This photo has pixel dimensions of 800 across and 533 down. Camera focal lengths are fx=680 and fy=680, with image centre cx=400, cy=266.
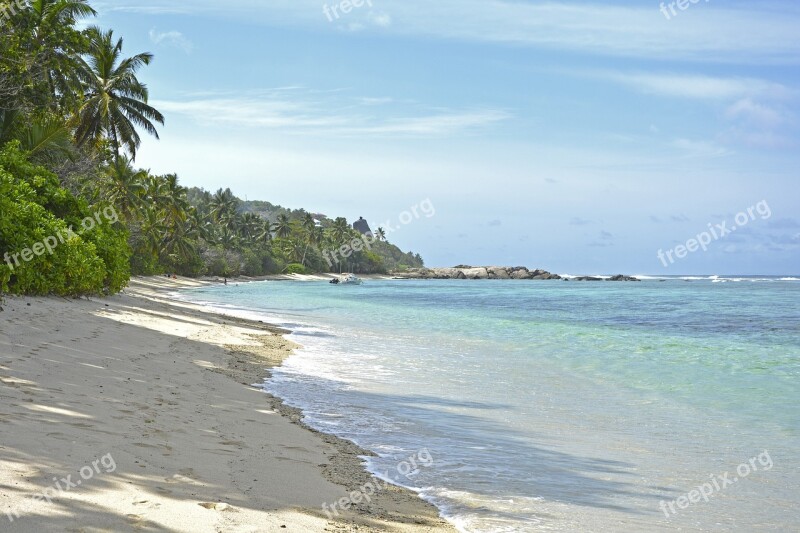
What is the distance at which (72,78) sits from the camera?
30531mm

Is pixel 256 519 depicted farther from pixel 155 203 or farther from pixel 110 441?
pixel 155 203

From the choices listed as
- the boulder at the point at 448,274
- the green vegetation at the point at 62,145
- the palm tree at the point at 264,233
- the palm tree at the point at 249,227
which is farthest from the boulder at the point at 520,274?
the green vegetation at the point at 62,145

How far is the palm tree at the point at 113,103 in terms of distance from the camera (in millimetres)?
35844

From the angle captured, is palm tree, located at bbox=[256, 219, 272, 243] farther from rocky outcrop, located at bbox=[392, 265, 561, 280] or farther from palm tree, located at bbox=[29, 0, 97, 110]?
palm tree, located at bbox=[29, 0, 97, 110]

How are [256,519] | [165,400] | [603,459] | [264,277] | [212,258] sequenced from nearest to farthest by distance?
[256,519], [603,459], [165,400], [212,258], [264,277]

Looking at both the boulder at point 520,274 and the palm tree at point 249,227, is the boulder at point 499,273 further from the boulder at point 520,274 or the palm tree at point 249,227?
the palm tree at point 249,227

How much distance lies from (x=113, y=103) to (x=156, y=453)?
3490cm

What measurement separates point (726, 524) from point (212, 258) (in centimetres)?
9491

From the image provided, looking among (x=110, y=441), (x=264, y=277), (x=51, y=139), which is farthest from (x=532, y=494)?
(x=264, y=277)

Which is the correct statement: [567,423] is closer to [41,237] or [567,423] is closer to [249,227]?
[41,237]

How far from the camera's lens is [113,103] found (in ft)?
120

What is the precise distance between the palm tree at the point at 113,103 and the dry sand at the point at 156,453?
26.8m

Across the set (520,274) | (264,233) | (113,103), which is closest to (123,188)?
(113,103)

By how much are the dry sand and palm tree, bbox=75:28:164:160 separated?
26.8 m
